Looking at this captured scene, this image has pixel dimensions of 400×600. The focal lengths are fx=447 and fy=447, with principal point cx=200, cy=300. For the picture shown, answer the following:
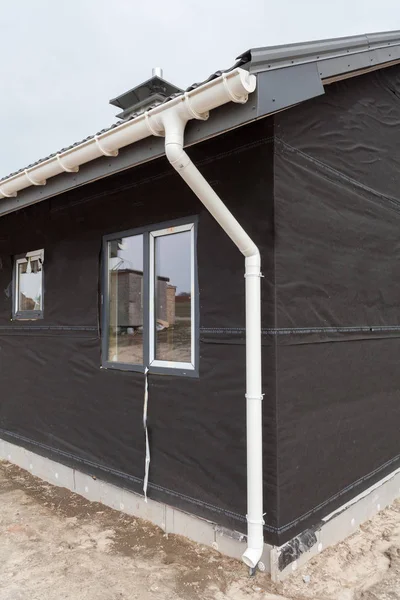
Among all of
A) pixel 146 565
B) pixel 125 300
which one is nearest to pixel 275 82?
pixel 125 300

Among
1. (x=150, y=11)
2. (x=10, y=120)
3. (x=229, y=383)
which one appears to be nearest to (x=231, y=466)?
(x=229, y=383)

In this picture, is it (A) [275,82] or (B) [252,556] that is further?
(B) [252,556]

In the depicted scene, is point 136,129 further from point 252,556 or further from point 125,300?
point 252,556

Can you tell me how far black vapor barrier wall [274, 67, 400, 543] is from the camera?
272cm

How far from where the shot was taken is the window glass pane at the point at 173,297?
3119 mm

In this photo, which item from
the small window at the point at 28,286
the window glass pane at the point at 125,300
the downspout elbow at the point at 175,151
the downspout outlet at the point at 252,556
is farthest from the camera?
the small window at the point at 28,286

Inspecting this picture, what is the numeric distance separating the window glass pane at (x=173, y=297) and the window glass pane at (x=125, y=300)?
0.20 meters

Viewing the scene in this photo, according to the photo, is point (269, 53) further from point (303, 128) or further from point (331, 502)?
point (331, 502)

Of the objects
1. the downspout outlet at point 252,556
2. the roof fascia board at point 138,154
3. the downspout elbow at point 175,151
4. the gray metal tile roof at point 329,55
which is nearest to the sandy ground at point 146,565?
the downspout outlet at point 252,556

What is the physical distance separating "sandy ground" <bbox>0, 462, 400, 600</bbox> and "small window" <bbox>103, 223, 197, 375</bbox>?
46.4 inches

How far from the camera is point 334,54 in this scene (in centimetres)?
271

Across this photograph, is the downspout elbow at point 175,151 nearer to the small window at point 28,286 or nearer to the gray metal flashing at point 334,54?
the gray metal flashing at point 334,54

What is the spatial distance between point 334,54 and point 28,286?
3.67m

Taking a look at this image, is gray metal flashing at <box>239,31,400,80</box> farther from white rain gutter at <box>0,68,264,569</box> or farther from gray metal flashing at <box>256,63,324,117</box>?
white rain gutter at <box>0,68,264,569</box>
